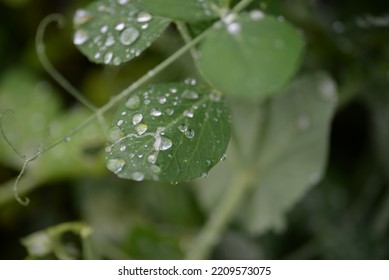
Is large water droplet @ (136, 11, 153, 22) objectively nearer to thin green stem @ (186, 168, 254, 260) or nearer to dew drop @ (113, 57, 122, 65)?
dew drop @ (113, 57, 122, 65)

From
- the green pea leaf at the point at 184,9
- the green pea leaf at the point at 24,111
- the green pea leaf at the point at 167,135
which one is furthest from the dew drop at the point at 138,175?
the green pea leaf at the point at 24,111

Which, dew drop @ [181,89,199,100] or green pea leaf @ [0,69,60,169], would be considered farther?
green pea leaf @ [0,69,60,169]

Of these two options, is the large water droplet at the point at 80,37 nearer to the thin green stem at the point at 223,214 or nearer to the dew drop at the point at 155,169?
the dew drop at the point at 155,169

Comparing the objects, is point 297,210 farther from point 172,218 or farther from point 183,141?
point 183,141

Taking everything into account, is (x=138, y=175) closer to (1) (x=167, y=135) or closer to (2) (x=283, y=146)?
(1) (x=167, y=135)

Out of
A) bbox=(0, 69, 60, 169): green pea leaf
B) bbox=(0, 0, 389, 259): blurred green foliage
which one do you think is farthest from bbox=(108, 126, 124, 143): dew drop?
bbox=(0, 69, 60, 169): green pea leaf

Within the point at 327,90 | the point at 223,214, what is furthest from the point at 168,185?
the point at 327,90
